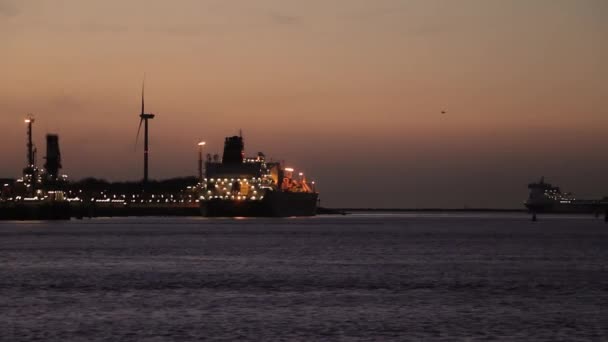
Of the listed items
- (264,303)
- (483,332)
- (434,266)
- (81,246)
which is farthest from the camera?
(81,246)

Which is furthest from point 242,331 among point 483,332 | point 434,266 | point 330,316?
point 434,266

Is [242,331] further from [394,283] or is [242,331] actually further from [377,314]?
[394,283]

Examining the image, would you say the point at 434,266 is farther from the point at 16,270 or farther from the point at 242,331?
the point at 242,331

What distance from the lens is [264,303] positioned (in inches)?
1964

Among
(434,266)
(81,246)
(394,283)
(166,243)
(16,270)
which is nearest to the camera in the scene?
(394,283)

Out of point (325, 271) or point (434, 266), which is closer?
point (325, 271)

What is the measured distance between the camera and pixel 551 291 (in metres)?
56.1

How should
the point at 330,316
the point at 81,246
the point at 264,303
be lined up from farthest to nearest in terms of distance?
the point at 81,246, the point at 264,303, the point at 330,316

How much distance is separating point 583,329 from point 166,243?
83695mm

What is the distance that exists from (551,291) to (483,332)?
58.1ft

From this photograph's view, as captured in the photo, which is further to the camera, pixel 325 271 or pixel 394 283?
pixel 325 271

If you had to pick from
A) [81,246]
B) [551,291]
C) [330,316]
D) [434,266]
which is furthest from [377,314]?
[81,246]

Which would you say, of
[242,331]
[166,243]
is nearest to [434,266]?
[242,331]

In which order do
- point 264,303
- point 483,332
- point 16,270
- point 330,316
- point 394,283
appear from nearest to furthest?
point 483,332
point 330,316
point 264,303
point 394,283
point 16,270
